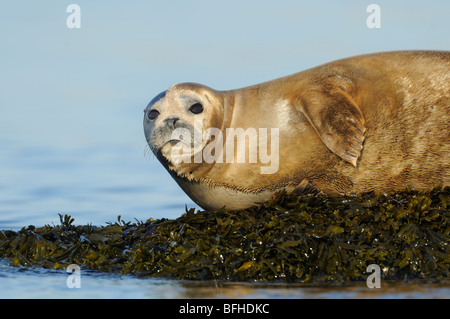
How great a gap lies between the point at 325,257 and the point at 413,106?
272 cm

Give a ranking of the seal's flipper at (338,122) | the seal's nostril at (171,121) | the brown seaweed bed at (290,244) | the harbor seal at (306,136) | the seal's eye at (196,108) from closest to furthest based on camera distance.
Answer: the brown seaweed bed at (290,244)
the seal's flipper at (338,122)
the seal's nostril at (171,121)
the harbor seal at (306,136)
the seal's eye at (196,108)

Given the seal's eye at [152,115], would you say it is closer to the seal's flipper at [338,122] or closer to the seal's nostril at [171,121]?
the seal's nostril at [171,121]

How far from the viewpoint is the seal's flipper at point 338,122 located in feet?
29.1

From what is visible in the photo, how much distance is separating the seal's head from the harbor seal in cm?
1

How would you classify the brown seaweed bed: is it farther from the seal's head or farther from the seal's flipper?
the seal's head

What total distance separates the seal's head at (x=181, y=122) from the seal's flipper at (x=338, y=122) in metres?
1.32

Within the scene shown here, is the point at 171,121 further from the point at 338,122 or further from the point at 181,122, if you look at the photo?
the point at 338,122

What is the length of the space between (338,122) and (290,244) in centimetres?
183

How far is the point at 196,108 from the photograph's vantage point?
945cm

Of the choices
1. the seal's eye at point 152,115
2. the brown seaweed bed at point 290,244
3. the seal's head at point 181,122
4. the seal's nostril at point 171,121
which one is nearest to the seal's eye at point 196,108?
the seal's head at point 181,122

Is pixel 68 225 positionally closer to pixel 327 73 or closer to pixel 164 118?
pixel 164 118

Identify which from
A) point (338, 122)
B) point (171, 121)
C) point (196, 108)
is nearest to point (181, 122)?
point (171, 121)

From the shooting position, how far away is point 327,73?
9789 millimetres

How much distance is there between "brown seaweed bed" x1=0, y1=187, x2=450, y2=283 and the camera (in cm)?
795
